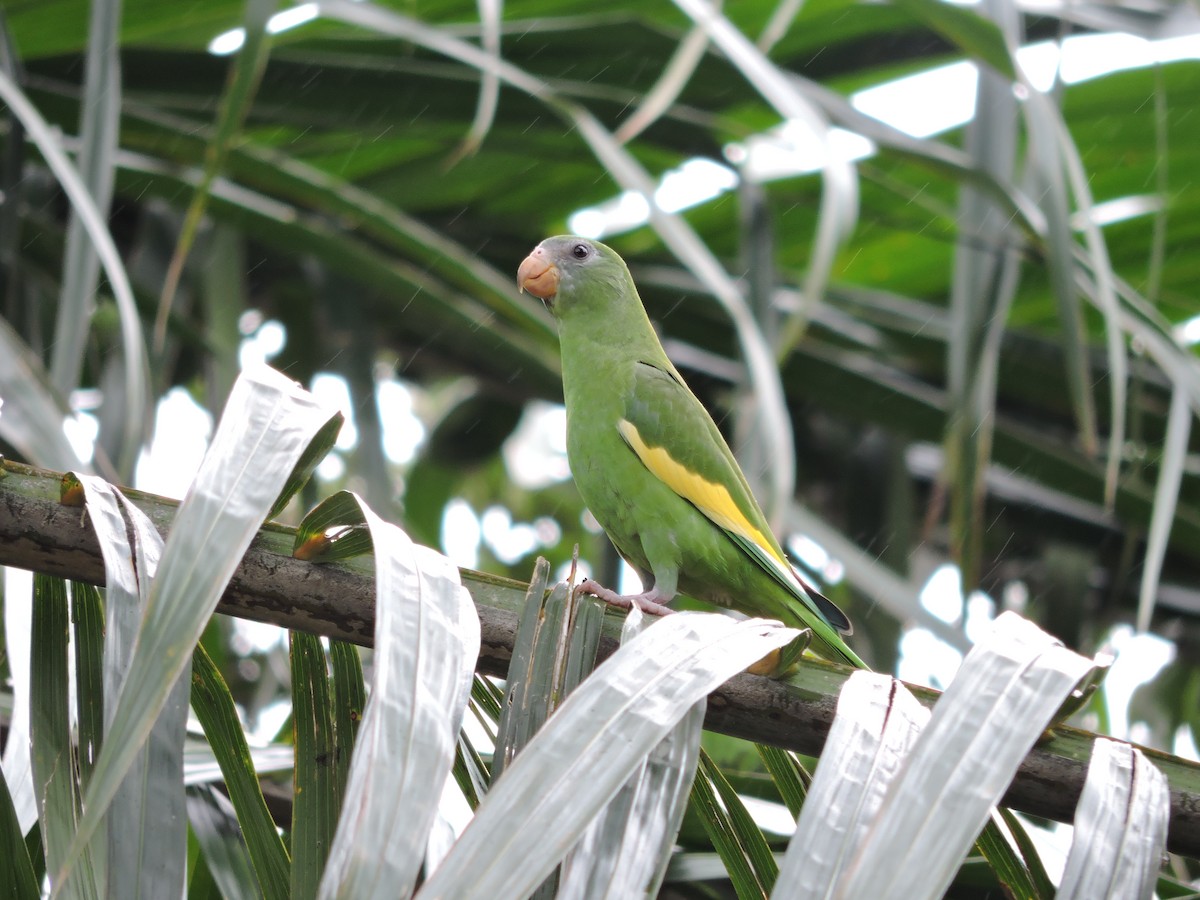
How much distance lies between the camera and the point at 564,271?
207 centimetres

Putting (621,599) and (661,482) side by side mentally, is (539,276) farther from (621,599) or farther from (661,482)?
(621,599)

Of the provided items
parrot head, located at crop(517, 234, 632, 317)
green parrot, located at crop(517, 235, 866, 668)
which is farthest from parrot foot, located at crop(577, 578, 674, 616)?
parrot head, located at crop(517, 234, 632, 317)

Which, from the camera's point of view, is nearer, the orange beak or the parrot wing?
the parrot wing

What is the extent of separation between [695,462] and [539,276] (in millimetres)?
468

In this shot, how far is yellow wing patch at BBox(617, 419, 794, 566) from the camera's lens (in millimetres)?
1785

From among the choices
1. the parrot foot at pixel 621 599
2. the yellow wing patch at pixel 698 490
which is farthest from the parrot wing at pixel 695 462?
the parrot foot at pixel 621 599

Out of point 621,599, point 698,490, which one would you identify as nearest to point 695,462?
point 698,490

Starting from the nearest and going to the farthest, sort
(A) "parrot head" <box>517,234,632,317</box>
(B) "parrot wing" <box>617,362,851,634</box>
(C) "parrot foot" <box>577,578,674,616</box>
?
(C) "parrot foot" <box>577,578,674,616</box>, (B) "parrot wing" <box>617,362,851,634</box>, (A) "parrot head" <box>517,234,632,317</box>

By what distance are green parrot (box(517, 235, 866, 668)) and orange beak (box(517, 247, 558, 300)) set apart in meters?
0.06

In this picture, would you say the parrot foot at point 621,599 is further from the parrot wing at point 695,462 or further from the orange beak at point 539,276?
the orange beak at point 539,276

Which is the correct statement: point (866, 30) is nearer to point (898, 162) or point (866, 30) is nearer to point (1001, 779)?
point (898, 162)


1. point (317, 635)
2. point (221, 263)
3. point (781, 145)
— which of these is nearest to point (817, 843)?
point (317, 635)

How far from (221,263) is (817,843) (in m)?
1.86

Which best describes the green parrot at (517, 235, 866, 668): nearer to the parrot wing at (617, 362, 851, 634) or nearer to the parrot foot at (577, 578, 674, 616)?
the parrot wing at (617, 362, 851, 634)
